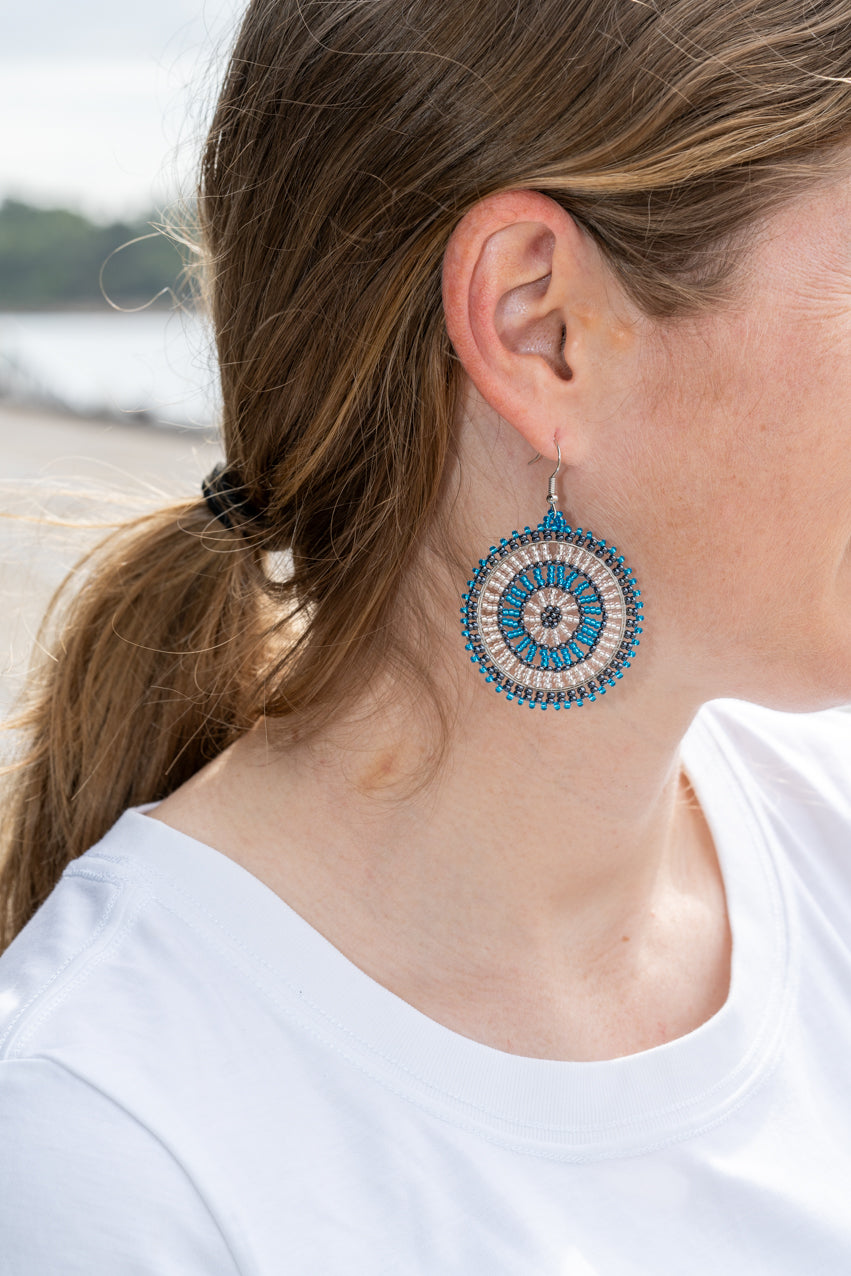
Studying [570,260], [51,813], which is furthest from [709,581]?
[51,813]

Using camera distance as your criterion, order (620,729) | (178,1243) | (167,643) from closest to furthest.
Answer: (178,1243) → (620,729) → (167,643)

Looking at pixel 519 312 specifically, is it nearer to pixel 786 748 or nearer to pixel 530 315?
pixel 530 315

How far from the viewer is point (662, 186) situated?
31.1 inches

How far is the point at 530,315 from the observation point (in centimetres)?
88

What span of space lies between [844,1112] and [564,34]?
2.89ft

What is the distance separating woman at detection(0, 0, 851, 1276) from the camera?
2.57ft

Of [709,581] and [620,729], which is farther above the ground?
[709,581]

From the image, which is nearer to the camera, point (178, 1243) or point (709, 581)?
point (178, 1243)

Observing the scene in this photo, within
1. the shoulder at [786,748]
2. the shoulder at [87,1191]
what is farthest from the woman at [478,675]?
the shoulder at [786,748]

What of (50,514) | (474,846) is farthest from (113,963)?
(50,514)

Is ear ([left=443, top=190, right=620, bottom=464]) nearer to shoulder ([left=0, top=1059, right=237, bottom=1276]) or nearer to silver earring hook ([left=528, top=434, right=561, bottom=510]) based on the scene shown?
silver earring hook ([left=528, top=434, right=561, bottom=510])

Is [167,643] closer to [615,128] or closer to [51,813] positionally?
[51,813]

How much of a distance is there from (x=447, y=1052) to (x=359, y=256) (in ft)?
2.01

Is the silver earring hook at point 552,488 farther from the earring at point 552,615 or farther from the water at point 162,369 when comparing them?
the water at point 162,369
